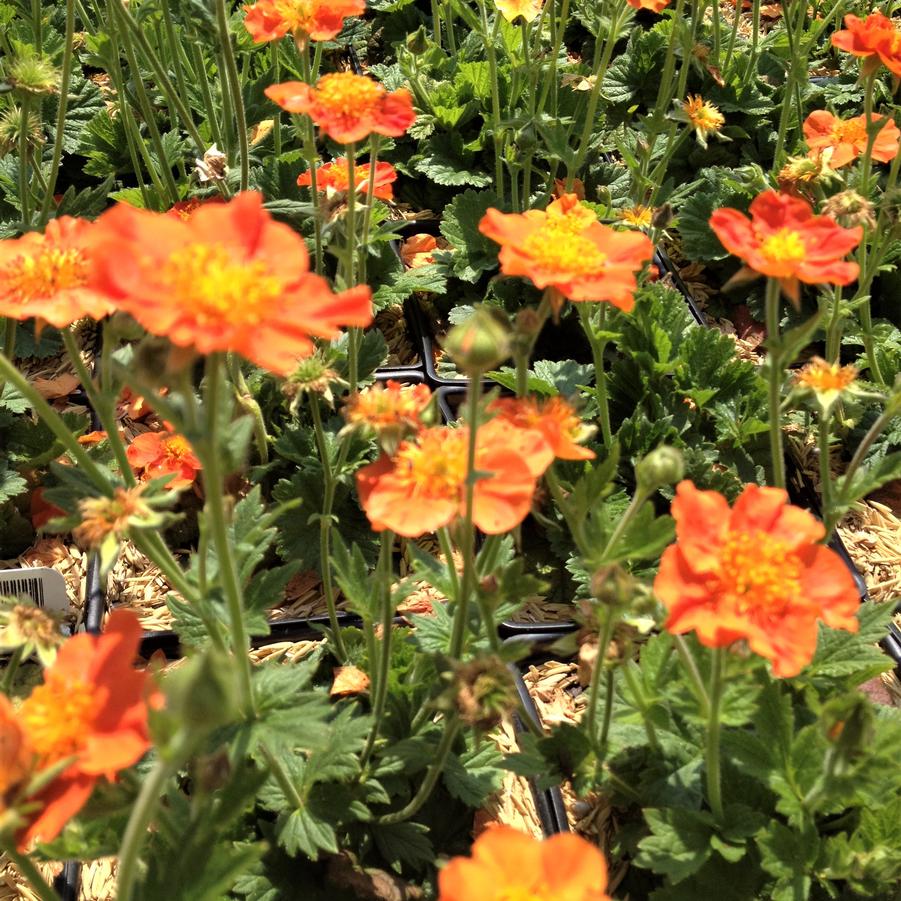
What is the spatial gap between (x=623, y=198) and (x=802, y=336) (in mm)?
2035

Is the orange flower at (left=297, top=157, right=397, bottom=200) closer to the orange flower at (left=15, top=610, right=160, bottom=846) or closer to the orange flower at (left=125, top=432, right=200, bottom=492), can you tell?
the orange flower at (left=125, top=432, right=200, bottom=492)

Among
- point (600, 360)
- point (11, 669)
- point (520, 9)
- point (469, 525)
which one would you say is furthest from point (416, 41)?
point (11, 669)

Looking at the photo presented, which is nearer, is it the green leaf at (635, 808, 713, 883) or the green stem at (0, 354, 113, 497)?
the green stem at (0, 354, 113, 497)

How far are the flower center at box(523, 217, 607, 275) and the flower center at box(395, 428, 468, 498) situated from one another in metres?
0.30

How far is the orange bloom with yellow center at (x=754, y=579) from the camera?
4.14 ft

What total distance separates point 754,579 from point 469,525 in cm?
40

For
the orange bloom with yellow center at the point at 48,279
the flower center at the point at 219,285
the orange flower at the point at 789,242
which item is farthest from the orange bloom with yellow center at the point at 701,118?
the flower center at the point at 219,285

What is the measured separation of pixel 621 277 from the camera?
1.50m

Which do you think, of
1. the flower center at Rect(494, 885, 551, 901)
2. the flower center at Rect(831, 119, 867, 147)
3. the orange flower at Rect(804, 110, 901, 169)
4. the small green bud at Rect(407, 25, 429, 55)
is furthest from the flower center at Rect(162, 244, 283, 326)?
the small green bud at Rect(407, 25, 429, 55)

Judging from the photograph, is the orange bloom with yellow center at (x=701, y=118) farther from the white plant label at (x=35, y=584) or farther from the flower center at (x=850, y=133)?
the white plant label at (x=35, y=584)

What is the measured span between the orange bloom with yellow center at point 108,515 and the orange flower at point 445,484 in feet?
1.05

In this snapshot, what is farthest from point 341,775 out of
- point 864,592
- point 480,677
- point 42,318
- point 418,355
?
point 418,355

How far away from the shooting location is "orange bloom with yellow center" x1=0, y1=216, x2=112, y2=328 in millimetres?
1406

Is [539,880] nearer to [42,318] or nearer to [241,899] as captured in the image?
[241,899]
